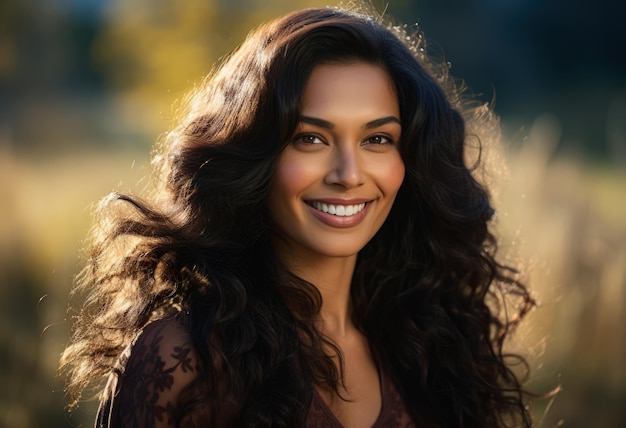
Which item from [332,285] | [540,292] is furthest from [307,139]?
[540,292]

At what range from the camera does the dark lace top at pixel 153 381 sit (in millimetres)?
2396

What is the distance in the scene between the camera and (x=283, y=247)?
2.80m

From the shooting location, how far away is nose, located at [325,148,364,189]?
259cm

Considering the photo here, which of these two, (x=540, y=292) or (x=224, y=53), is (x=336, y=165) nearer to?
(x=540, y=292)

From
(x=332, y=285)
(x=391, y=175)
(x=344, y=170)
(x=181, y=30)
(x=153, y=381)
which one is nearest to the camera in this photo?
(x=153, y=381)

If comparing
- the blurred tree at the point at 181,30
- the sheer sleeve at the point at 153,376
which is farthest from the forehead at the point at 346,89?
the blurred tree at the point at 181,30

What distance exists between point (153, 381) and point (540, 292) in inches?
94.5

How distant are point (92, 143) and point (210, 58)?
203 centimetres

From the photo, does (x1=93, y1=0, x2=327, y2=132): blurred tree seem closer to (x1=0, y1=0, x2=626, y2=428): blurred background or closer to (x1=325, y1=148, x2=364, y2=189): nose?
(x1=0, y1=0, x2=626, y2=428): blurred background

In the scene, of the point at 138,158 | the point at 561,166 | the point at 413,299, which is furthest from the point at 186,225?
the point at 138,158

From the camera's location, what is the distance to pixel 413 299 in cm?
321

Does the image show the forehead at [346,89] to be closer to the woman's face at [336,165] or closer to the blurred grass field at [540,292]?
the woman's face at [336,165]

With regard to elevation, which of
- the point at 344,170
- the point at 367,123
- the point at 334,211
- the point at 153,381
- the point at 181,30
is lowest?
the point at 153,381

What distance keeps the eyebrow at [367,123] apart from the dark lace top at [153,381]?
0.65 m
